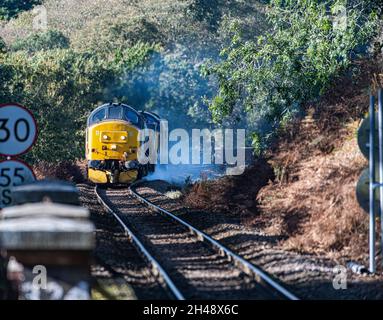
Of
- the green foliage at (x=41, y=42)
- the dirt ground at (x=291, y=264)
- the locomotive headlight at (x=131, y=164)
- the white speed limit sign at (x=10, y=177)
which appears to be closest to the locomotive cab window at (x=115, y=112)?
the locomotive headlight at (x=131, y=164)

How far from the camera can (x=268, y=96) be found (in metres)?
25.1

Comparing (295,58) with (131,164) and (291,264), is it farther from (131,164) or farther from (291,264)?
(291,264)

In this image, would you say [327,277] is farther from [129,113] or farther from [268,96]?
[129,113]

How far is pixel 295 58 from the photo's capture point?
23984 millimetres

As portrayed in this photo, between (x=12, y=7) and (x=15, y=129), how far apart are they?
133 ft

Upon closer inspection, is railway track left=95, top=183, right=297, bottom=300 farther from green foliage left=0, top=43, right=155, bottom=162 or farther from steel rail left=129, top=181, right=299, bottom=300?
green foliage left=0, top=43, right=155, bottom=162

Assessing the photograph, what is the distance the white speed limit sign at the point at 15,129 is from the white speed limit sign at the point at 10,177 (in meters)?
0.16

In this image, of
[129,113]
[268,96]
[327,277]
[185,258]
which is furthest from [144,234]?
[129,113]

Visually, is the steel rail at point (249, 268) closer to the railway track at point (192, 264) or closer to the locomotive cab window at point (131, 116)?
the railway track at point (192, 264)

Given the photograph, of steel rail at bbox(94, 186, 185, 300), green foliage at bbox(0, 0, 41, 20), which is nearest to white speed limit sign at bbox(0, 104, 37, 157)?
steel rail at bbox(94, 186, 185, 300)

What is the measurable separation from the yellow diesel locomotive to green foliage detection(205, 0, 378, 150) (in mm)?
7641

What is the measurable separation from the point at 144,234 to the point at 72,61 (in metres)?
37.5

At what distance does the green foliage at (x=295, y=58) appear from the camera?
2262 centimetres

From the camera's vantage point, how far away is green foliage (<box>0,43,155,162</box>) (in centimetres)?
4222
